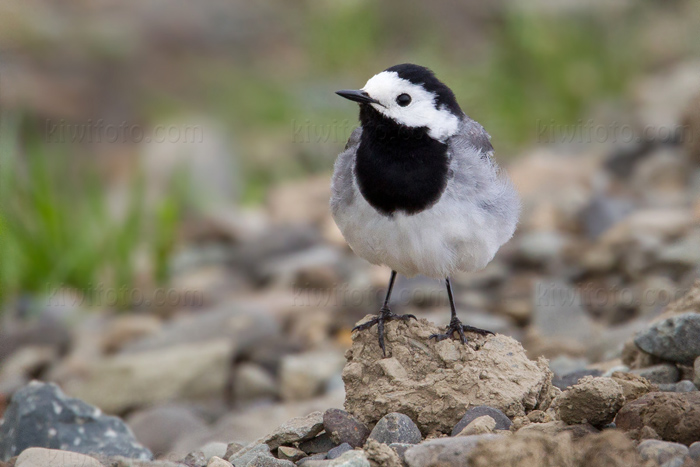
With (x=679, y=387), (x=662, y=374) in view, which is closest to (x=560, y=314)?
(x=662, y=374)

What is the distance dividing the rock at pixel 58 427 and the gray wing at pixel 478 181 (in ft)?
7.05

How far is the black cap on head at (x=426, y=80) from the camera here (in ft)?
14.8

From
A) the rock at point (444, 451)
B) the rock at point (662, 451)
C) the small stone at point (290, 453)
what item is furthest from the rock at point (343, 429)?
the rock at point (662, 451)

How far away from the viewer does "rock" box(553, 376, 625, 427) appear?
3.49m

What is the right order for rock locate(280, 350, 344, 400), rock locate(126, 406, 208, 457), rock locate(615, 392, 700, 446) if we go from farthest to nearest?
rock locate(280, 350, 344, 400) → rock locate(126, 406, 208, 457) → rock locate(615, 392, 700, 446)

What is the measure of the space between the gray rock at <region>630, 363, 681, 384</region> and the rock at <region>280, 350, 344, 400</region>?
107 inches

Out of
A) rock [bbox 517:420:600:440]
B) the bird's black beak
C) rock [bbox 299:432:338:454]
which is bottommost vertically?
rock [bbox 299:432:338:454]

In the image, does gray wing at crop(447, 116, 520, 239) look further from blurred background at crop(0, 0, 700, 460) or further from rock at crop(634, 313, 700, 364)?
blurred background at crop(0, 0, 700, 460)

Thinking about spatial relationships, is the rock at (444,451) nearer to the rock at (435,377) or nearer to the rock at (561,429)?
the rock at (561,429)

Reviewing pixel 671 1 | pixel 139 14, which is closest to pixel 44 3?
pixel 139 14

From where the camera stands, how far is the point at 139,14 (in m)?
17.0

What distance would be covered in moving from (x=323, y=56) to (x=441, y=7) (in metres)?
4.51

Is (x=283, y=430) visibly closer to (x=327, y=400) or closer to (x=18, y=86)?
(x=327, y=400)

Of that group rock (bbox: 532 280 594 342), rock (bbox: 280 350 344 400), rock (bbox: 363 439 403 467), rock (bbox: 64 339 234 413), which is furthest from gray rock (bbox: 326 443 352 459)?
rock (bbox: 64 339 234 413)
